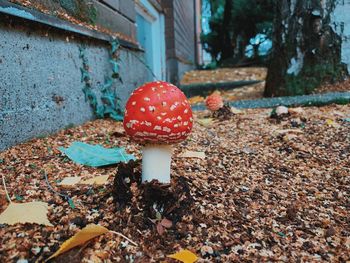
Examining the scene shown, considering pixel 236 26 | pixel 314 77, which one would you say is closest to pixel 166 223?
pixel 314 77

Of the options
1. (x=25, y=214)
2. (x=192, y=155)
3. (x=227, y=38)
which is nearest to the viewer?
(x=25, y=214)

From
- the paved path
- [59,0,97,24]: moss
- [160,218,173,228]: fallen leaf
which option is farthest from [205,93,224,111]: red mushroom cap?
[160,218,173,228]: fallen leaf

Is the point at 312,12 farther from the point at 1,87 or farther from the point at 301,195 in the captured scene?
the point at 1,87

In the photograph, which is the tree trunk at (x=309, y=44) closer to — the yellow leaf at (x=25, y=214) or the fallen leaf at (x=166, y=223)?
the fallen leaf at (x=166, y=223)

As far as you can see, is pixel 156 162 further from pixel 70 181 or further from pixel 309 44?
pixel 309 44

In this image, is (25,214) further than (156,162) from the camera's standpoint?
No

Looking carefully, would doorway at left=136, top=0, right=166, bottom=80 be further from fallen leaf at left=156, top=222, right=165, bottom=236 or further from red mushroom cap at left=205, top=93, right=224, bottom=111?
fallen leaf at left=156, top=222, right=165, bottom=236

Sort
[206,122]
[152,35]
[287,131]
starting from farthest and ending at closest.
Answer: [152,35], [206,122], [287,131]

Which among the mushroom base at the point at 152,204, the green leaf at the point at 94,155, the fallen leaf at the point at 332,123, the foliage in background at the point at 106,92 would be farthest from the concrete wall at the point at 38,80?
the fallen leaf at the point at 332,123
